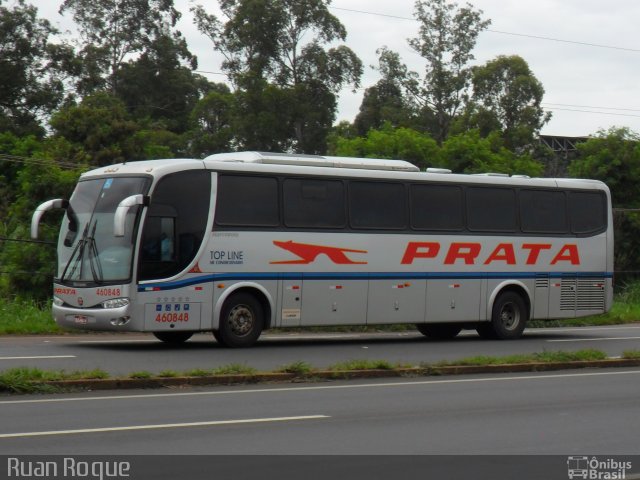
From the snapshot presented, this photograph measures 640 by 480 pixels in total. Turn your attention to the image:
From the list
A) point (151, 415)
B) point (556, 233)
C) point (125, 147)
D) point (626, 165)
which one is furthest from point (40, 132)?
point (151, 415)

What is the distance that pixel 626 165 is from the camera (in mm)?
47656

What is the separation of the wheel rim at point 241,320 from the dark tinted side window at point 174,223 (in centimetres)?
131

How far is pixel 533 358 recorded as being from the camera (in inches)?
700

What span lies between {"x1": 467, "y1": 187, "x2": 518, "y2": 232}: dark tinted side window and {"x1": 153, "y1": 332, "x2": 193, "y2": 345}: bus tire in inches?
245

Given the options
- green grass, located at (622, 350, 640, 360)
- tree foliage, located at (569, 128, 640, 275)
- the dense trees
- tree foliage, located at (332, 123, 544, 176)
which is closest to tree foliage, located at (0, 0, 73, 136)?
the dense trees

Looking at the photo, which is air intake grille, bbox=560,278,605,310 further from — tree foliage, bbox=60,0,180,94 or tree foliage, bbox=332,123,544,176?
tree foliage, bbox=60,0,180,94

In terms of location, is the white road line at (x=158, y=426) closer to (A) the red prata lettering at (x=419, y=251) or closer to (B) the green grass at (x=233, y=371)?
(B) the green grass at (x=233, y=371)

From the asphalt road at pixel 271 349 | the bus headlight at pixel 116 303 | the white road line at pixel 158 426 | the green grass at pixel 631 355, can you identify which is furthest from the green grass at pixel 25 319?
the white road line at pixel 158 426

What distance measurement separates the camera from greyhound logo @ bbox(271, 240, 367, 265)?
21156 mm

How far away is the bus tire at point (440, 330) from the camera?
25.0 meters

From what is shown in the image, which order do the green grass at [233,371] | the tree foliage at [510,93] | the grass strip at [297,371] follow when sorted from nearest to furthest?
the grass strip at [297,371] < the green grass at [233,371] < the tree foliage at [510,93]
